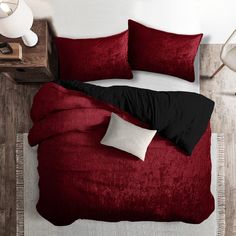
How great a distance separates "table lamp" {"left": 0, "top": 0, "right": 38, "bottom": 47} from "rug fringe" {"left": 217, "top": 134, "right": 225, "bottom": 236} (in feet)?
5.50

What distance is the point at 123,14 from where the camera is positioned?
6.97ft

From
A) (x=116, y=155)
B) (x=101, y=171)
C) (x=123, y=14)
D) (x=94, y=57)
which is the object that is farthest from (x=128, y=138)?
(x=123, y=14)

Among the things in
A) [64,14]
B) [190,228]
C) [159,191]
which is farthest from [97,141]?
[190,228]

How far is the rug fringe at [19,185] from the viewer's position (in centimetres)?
262

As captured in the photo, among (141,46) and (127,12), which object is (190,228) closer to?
(141,46)

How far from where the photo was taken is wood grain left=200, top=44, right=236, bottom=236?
2.74 meters

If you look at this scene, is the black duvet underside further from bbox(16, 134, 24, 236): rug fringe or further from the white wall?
bbox(16, 134, 24, 236): rug fringe

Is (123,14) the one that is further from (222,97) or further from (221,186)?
(221,186)

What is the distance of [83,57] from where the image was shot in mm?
2230

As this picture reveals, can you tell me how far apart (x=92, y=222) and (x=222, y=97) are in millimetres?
1405

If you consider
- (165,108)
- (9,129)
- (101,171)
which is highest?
(165,108)

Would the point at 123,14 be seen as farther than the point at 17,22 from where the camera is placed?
Yes

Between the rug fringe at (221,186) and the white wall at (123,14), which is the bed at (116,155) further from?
the rug fringe at (221,186)

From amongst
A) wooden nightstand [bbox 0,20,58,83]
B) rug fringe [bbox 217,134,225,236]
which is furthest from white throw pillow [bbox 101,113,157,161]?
rug fringe [bbox 217,134,225,236]
